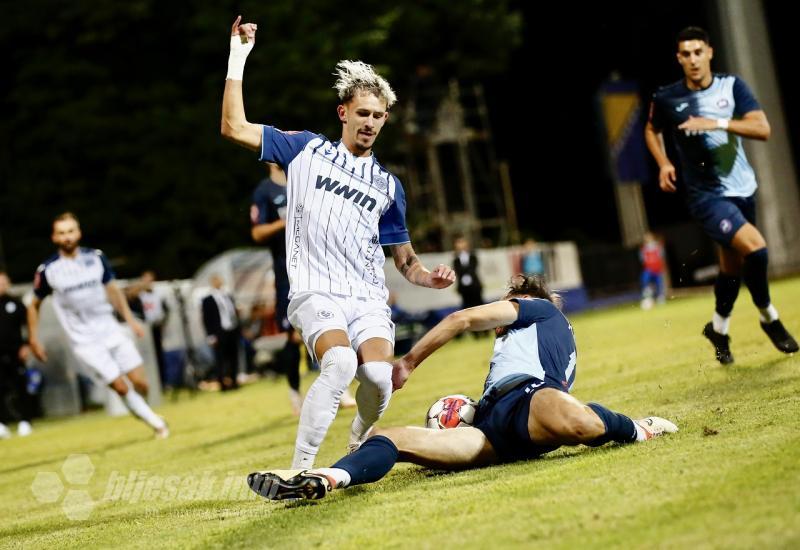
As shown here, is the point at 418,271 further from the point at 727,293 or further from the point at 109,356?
the point at 109,356

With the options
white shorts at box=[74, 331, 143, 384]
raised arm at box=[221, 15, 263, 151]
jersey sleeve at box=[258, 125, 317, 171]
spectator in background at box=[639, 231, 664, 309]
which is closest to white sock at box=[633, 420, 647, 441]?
jersey sleeve at box=[258, 125, 317, 171]

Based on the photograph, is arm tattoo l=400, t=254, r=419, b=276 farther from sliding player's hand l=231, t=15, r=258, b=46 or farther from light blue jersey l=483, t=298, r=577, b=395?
sliding player's hand l=231, t=15, r=258, b=46

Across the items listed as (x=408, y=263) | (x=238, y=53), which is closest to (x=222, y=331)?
(x=408, y=263)

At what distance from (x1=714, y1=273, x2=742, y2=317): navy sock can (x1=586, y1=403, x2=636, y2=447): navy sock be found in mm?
3956

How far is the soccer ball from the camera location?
21.5ft

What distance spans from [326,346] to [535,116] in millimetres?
36324

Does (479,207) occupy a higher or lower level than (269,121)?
lower

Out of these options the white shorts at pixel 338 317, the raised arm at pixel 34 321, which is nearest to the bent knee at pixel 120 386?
the raised arm at pixel 34 321

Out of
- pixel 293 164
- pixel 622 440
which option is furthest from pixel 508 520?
pixel 293 164

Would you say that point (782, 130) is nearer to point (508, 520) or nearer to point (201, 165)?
point (201, 165)

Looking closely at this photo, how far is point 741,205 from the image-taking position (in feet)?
31.6

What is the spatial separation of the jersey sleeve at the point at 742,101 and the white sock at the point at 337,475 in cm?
525

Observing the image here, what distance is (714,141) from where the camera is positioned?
967 cm

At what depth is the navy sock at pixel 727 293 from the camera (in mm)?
9922
